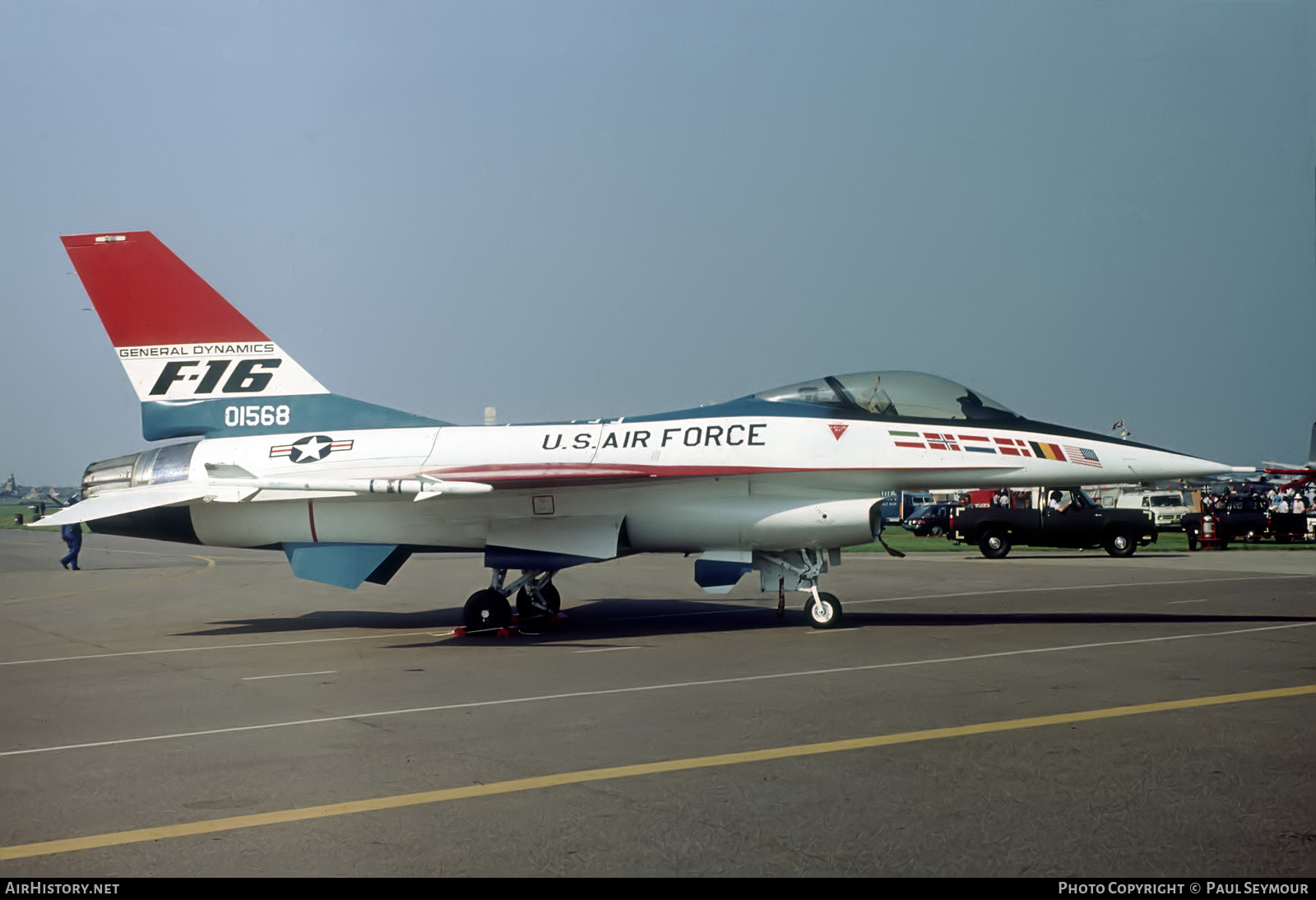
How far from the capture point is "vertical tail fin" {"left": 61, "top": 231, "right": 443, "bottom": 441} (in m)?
13.8

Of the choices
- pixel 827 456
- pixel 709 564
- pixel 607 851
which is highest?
pixel 827 456

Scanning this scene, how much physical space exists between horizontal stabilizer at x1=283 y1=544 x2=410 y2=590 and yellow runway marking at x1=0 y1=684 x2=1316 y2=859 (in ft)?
25.7

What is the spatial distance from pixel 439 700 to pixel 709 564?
16.6 feet

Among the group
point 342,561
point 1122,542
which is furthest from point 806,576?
point 1122,542

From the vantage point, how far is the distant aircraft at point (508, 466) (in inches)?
486

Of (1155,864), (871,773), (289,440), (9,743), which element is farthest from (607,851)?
(289,440)

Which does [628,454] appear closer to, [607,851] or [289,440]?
[289,440]

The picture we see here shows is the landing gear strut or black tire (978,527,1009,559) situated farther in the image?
black tire (978,527,1009,559)

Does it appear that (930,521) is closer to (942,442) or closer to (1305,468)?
(1305,468)

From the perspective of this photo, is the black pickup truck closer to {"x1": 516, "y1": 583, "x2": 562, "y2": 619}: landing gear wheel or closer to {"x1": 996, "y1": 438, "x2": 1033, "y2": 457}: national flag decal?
{"x1": 996, "y1": 438, "x2": 1033, "y2": 457}: national flag decal

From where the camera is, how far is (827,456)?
12469mm

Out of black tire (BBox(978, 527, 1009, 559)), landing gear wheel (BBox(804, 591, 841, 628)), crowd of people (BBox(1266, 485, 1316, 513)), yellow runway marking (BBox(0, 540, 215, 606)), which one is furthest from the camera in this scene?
crowd of people (BBox(1266, 485, 1316, 513))

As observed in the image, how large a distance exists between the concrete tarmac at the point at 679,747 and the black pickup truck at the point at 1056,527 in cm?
1287

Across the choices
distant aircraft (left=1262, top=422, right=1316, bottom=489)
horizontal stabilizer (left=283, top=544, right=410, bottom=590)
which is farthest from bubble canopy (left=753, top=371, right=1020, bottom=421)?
distant aircraft (left=1262, top=422, right=1316, bottom=489)
